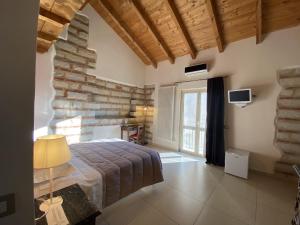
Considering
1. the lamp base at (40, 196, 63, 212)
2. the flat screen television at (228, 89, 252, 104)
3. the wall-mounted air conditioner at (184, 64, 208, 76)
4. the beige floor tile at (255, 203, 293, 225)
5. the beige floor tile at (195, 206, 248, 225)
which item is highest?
the wall-mounted air conditioner at (184, 64, 208, 76)

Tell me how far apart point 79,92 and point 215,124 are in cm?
355

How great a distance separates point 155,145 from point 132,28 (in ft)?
12.5

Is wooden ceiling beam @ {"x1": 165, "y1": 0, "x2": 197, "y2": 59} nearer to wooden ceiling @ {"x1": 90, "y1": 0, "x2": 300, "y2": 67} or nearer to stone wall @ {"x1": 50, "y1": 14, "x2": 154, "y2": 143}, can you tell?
wooden ceiling @ {"x1": 90, "y1": 0, "x2": 300, "y2": 67}

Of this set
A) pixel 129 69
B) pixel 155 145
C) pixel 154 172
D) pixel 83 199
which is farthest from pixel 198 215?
pixel 129 69

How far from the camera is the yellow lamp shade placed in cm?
109

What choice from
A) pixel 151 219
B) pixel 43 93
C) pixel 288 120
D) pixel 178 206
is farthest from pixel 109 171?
pixel 288 120

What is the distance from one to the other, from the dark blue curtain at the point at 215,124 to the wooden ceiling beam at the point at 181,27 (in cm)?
107

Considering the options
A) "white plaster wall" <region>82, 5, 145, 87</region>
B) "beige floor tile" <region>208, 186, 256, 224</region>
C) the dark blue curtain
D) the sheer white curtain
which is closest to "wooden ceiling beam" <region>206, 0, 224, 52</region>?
the dark blue curtain

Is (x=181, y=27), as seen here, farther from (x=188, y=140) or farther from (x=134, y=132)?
(x=134, y=132)

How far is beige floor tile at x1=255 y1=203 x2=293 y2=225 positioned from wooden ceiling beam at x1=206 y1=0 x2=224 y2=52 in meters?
3.43

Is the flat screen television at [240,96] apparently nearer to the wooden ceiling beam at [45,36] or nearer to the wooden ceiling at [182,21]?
the wooden ceiling at [182,21]

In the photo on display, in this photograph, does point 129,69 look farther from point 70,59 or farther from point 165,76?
point 70,59

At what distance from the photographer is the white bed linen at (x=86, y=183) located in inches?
59.7

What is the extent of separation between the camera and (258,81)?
348cm
